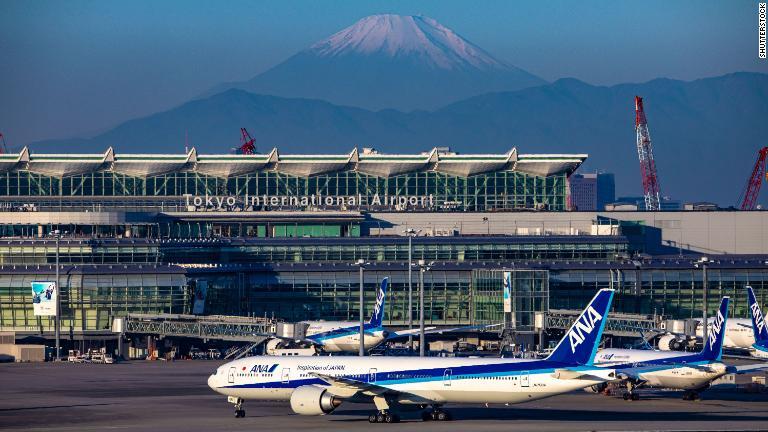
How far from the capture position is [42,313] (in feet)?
593

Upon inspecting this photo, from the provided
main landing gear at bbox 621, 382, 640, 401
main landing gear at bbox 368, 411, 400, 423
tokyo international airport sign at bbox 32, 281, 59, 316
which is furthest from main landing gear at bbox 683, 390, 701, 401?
tokyo international airport sign at bbox 32, 281, 59, 316

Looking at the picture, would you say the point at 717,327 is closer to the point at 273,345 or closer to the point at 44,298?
the point at 273,345

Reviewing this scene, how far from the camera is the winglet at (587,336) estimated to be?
98.4 m

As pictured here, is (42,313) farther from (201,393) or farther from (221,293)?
(201,393)

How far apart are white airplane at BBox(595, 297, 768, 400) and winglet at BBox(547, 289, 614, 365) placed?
1539cm

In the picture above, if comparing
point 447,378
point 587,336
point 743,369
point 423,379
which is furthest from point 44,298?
point 587,336

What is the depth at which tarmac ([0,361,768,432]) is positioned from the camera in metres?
97.5

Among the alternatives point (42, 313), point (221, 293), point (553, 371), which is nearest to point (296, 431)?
point (553, 371)

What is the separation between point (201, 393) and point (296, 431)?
32.4 metres

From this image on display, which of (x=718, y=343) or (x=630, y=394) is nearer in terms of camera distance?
(x=718, y=343)

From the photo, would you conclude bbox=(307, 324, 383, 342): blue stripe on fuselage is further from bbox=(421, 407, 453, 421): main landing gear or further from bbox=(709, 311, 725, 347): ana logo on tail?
bbox=(421, 407, 453, 421): main landing gear

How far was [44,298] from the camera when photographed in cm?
18075

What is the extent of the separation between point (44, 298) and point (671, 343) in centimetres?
7142

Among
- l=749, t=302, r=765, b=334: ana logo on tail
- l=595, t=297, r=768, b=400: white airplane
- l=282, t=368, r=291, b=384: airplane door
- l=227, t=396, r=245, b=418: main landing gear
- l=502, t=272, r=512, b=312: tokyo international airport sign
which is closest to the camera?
l=227, t=396, r=245, b=418: main landing gear
